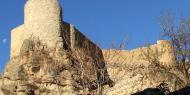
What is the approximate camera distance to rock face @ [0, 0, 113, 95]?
3172 centimetres

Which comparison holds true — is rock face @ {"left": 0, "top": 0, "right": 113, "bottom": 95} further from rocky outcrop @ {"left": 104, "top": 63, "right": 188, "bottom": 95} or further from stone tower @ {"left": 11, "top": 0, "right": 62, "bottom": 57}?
rocky outcrop @ {"left": 104, "top": 63, "right": 188, "bottom": 95}

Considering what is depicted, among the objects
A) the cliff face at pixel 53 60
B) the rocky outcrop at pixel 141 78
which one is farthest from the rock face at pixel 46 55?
the rocky outcrop at pixel 141 78

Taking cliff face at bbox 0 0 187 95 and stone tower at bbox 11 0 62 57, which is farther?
stone tower at bbox 11 0 62 57

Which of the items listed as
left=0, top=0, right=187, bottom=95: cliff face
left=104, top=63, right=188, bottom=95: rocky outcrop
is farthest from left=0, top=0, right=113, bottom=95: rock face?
left=104, top=63, right=188, bottom=95: rocky outcrop

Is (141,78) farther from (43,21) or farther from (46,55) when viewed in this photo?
(43,21)

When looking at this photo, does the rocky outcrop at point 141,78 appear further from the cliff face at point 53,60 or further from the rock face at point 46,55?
the rock face at point 46,55

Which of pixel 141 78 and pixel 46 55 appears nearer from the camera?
pixel 141 78

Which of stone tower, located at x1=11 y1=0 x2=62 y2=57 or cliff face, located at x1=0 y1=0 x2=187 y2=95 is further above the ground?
stone tower, located at x1=11 y1=0 x2=62 y2=57

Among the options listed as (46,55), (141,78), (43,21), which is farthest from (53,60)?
(141,78)

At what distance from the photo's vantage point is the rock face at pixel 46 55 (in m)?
31.7

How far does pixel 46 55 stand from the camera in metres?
33.0

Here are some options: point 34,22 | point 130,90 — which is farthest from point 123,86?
point 34,22

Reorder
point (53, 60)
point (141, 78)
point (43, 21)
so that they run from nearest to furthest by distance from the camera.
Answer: point (141, 78)
point (53, 60)
point (43, 21)

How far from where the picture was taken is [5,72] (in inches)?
1309
